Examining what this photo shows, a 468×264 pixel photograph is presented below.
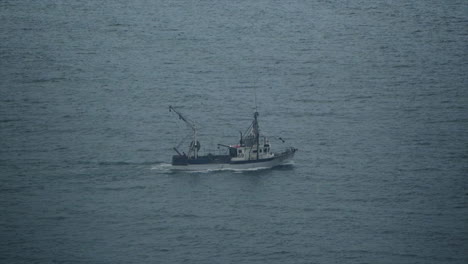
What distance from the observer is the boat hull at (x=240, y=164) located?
628ft

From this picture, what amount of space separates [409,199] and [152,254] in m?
48.7

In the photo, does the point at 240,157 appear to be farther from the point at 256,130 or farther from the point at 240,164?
the point at 256,130

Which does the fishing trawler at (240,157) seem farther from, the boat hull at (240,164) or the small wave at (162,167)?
the small wave at (162,167)

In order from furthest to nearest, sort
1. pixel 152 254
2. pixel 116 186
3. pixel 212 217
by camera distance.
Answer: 1. pixel 116 186
2. pixel 212 217
3. pixel 152 254

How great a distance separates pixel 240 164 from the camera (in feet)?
633

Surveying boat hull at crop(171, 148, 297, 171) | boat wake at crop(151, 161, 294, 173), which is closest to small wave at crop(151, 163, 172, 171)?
boat wake at crop(151, 161, 294, 173)

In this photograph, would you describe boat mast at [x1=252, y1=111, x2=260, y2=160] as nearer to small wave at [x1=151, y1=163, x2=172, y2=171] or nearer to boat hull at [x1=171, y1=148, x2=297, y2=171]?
boat hull at [x1=171, y1=148, x2=297, y2=171]

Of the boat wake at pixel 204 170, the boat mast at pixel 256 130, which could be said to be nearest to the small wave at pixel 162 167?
the boat wake at pixel 204 170

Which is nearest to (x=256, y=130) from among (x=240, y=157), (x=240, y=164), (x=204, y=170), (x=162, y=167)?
(x=240, y=157)

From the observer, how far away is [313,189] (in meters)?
184

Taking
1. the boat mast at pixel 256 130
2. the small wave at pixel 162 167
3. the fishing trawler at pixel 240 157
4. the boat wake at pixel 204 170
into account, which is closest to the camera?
the fishing trawler at pixel 240 157

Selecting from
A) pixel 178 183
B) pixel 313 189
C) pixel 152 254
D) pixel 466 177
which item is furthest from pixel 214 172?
pixel 466 177

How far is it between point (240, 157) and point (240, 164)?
1.38 metres

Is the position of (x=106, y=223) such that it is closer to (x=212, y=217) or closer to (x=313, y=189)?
(x=212, y=217)
